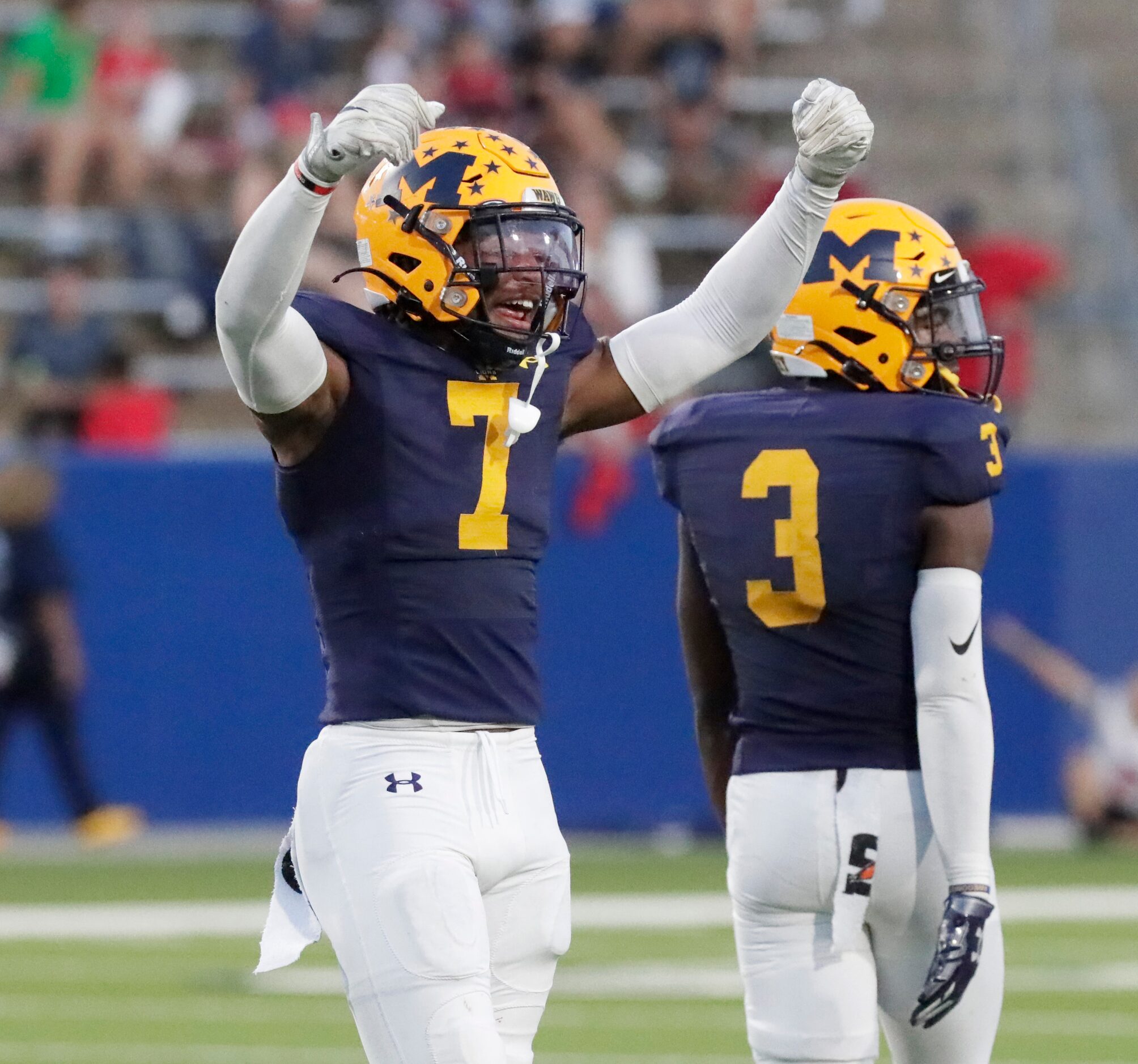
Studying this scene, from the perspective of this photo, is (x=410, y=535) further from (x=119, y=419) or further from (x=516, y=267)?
(x=119, y=419)

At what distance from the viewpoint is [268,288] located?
9.59ft

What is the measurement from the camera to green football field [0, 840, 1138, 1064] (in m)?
6.00

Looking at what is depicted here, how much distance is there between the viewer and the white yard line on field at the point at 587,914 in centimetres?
784

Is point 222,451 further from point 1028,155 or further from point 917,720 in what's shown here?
point 917,720

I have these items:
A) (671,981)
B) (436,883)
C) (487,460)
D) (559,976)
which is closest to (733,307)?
(487,460)

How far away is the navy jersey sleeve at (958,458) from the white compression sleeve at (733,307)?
0.93 ft

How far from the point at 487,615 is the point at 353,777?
11.1 inches

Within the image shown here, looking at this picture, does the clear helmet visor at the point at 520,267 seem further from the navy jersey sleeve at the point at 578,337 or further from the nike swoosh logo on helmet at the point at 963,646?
the nike swoosh logo on helmet at the point at 963,646

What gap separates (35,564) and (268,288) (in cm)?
745

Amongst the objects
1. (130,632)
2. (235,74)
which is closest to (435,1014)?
(130,632)

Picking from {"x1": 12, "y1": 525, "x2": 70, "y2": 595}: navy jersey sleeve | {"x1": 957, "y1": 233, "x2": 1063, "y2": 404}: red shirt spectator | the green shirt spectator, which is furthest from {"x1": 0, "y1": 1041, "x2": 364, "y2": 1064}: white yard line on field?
the green shirt spectator

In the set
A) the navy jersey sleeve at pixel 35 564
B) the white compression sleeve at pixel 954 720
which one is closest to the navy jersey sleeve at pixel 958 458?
the white compression sleeve at pixel 954 720

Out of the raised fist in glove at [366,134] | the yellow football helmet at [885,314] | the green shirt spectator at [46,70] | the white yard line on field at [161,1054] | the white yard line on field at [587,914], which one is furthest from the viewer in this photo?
the green shirt spectator at [46,70]

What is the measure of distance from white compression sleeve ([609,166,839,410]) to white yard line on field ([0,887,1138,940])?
14.7 feet
